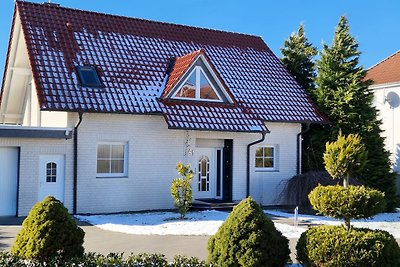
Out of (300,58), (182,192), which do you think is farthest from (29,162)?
(300,58)

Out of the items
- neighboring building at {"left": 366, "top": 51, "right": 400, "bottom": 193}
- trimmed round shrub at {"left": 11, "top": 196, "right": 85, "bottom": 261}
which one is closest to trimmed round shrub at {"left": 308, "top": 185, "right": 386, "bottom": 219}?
trimmed round shrub at {"left": 11, "top": 196, "right": 85, "bottom": 261}

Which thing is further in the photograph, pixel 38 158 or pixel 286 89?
pixel 286 89

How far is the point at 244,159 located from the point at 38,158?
790 cm

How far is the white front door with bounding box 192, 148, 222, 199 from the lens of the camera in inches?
794

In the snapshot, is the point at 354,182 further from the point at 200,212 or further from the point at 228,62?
the point at 228,62

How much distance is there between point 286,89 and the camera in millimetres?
23109

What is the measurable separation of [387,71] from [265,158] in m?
11.4

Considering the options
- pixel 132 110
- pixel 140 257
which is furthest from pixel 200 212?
pixel 140 257

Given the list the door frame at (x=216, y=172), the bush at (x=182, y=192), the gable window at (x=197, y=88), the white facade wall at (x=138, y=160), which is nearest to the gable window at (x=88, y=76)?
the white facade wall at (x=138, y=160)

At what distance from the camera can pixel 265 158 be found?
70.9ft

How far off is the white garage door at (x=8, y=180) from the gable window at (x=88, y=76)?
128 inches

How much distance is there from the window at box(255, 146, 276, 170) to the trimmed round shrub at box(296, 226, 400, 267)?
492 inches

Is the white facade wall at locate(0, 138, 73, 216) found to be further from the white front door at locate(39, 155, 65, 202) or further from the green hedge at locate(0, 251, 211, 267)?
the green hedge at locate(0, 251, 211, 267)

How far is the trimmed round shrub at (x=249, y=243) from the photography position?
8.63 metres
